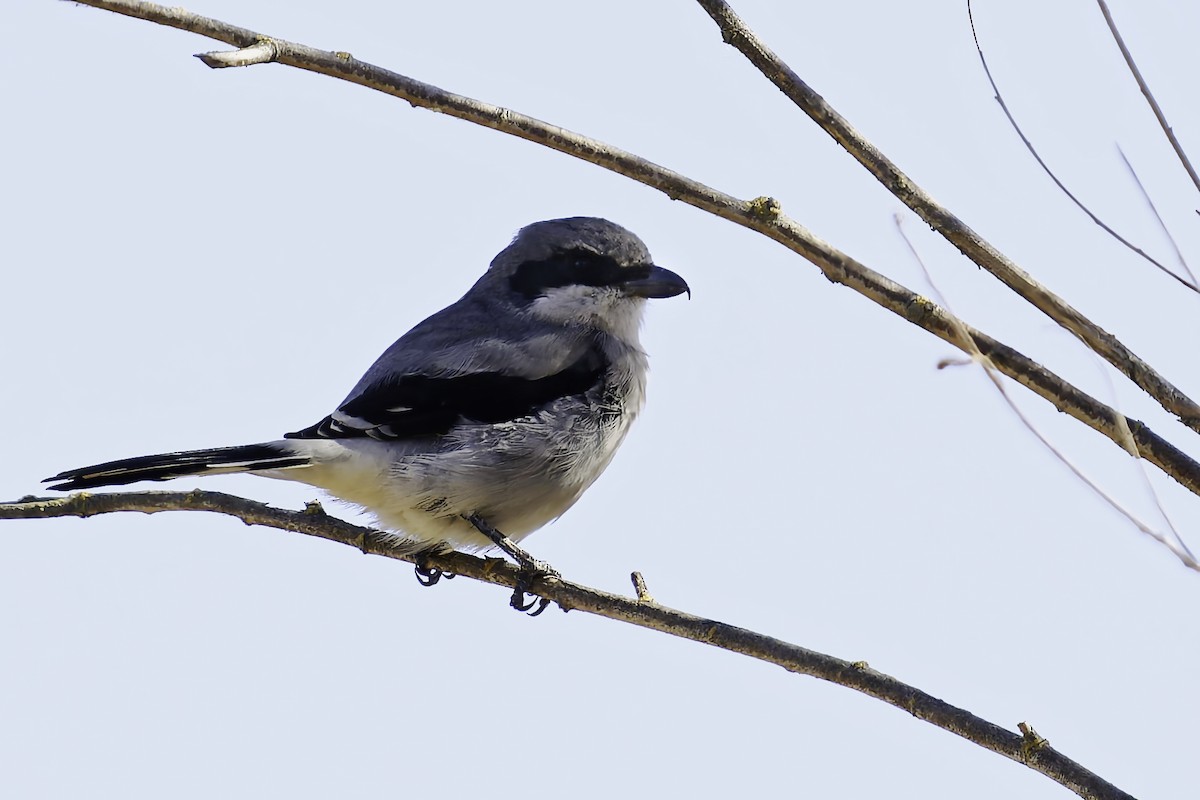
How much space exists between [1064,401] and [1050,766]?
2.82 ft

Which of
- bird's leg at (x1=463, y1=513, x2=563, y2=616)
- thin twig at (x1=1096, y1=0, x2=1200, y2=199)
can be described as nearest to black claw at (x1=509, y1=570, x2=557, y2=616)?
bird's leg at (x1=463, y1=513, x2=563, y2=616)

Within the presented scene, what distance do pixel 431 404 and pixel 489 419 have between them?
24 centimetres

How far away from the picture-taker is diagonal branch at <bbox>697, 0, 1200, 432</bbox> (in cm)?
251

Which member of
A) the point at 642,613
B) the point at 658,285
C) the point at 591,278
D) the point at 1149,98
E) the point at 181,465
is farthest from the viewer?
the point at 591,278

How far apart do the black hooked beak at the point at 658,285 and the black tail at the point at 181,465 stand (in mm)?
1628

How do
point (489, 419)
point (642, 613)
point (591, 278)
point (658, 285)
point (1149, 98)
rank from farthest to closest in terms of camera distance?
point (591, 278) < point (658, 285) < point (489, 419) < point (642, 613) < point (1149, 98)

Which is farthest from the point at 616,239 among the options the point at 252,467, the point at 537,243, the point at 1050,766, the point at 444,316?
the point at 1050,766

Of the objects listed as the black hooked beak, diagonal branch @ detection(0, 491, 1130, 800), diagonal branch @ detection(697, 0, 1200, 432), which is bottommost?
diagonal branch @ detection(0, 491, 1130, 800)

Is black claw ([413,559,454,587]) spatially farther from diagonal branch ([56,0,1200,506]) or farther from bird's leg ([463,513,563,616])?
diagonal branch ([56,0,1200,506])

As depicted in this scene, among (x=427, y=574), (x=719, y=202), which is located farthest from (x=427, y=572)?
(x=719, y=202)

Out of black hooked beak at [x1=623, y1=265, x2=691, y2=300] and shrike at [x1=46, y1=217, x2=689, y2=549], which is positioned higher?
black hooked beak at [x1=623, y1=265, x2=691, y2=300]

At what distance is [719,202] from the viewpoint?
292 centimetres

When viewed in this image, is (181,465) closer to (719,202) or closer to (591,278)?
(591,278)

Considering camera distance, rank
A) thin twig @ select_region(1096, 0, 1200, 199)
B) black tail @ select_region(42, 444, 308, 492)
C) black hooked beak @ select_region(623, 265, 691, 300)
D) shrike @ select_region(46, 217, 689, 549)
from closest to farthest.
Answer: thin twig @ select_region(1096, 0, 1200, 199)
black tail @ select_region(42, 444, 308, 492)
shrike @ select_region(46, 217, 689, 549)
black hooked beak @ select_region(623, 265, 691, 300)
